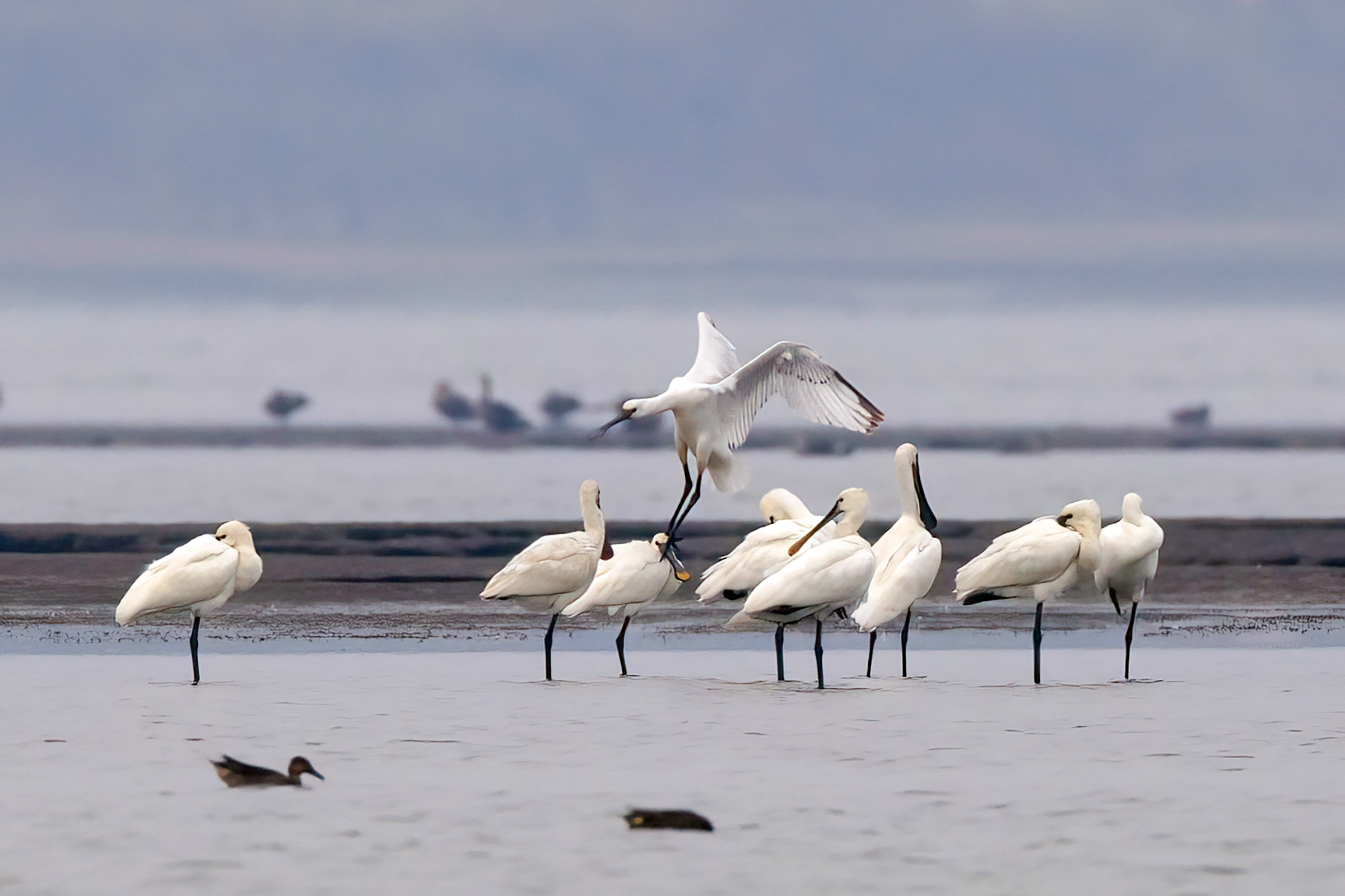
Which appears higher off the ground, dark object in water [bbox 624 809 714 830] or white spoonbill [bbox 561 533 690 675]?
white spoonbill [bbox 561 533 690 675]

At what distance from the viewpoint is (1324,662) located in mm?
14023

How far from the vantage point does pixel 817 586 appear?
12844mm

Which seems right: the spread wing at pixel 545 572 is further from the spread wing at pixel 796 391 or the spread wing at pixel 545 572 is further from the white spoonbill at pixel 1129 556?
the white spoonbill at pixel 1129 556

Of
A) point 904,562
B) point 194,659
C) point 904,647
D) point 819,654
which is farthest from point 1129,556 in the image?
point 194,659

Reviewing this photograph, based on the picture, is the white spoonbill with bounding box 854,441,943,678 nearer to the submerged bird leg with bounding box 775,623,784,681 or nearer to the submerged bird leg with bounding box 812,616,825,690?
the submerged bird leg with bounding box 812,616,825,690

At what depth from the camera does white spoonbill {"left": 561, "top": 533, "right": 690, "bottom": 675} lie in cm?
1393

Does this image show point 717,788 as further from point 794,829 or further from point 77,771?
point 77,771

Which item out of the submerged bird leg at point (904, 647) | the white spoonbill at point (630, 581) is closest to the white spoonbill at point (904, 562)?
the submerged bird leg at point (904, 647)

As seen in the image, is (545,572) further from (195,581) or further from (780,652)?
(195,581)

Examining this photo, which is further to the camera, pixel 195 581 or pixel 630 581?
pixel 630 581

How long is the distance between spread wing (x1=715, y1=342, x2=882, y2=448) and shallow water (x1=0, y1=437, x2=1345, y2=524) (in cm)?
1163

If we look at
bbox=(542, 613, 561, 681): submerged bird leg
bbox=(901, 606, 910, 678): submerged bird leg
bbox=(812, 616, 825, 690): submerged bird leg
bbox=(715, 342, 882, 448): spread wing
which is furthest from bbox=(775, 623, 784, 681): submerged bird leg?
bbox=(715, 342, 882, 448): spread wing

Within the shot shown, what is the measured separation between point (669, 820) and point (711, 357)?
8.40m

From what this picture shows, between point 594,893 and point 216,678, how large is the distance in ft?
21.3
